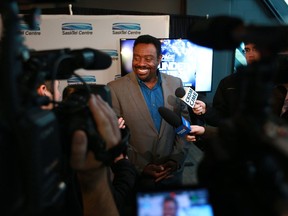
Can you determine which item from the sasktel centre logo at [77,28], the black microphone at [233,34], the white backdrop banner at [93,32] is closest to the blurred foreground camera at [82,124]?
the black microphone at [233,34]

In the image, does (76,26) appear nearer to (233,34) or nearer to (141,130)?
(141,130)

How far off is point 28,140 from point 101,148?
0.68 ft

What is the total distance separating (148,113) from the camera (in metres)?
1.80

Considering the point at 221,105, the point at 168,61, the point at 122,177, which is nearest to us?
the point at 122,177

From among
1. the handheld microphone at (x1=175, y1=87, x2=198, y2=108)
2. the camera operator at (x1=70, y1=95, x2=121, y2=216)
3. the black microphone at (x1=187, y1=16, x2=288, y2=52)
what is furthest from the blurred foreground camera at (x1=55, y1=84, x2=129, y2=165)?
the handheld microphone at (x1=175, y1=87, x2=198, y2=108)

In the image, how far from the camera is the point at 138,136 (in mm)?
1799

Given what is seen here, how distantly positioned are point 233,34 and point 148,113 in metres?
1.36

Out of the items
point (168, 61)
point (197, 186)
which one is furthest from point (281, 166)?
point (168, 61)

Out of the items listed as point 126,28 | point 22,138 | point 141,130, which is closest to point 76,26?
point 126,28

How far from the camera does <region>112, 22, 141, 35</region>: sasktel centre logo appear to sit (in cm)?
304

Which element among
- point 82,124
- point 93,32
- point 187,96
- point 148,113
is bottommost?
point 148,113

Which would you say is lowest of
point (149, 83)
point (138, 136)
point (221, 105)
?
point (138, 136)

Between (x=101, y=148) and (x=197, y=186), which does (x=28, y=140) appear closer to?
(x=101, y=148)

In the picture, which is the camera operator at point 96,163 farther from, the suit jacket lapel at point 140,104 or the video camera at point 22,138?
the suit jacket lapel at point 140,104
